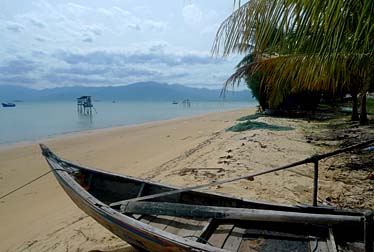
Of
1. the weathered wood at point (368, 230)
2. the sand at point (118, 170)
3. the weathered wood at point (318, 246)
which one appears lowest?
the sand at point (118, 170)

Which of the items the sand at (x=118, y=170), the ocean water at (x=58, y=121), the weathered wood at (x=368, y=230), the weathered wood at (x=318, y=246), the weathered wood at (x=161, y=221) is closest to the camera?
the weathered wood at (x=368, y=230)

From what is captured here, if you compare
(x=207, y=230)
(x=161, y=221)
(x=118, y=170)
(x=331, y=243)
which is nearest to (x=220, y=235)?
(x=207, y=230)

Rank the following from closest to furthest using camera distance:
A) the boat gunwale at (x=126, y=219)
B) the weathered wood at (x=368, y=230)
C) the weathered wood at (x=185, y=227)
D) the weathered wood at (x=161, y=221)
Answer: the weathered wood at (x=368, y=230), the boat gunwale at (x=126, y=219), the weathered wood at (x=185, y=227), the weathered wood at (x=161, y=221)

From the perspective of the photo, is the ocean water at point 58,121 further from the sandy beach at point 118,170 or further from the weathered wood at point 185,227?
the weathered wood at point 185,227

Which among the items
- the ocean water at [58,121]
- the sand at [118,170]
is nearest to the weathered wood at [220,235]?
the sand at [118,170]

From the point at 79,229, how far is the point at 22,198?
2.89 meters

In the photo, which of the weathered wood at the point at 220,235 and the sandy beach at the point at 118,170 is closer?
the weathered wood at the point at 220,235

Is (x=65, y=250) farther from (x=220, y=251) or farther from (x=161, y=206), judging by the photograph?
(x=220, y=251)

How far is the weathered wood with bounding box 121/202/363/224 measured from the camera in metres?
2.13

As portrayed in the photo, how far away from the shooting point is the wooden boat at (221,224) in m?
2.41

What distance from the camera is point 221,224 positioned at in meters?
3.12

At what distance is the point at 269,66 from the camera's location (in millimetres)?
6527

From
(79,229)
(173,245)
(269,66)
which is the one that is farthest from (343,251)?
(269,66)

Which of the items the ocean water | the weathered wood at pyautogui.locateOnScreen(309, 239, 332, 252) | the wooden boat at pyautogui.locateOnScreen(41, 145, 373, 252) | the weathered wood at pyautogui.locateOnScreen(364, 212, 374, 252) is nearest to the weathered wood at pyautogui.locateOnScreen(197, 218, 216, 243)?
the wooden boat at pyautogui.locateOnScreen(41, 145, 373, 252)
